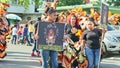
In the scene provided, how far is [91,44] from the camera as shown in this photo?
10.8m

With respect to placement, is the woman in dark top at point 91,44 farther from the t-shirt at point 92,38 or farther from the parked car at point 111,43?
the parked car at point 111,43

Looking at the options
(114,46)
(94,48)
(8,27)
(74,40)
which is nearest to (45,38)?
(94,48)

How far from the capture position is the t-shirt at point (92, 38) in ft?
35.4

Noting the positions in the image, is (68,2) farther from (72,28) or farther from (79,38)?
(72,28)

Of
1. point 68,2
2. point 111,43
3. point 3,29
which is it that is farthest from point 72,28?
point 68,2

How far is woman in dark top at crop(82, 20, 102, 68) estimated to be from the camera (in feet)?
35.3

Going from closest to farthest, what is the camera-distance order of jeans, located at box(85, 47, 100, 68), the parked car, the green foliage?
jeans, located at box(85, 47, 100, 68), the parked car, the green foliage

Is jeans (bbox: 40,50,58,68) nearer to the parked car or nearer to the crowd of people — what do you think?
the crowd of people

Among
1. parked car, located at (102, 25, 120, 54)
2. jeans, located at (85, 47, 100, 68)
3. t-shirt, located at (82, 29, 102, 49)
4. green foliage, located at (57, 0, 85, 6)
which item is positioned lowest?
green foliage, located at (57, 0, 85, 6)

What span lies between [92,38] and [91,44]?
0.16m

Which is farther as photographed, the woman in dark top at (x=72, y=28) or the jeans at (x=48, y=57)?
the woman in dark top at (x=72, y=28)

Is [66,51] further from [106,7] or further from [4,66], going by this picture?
[4,66]

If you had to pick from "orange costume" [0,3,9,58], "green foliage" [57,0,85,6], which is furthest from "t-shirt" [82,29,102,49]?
"green foliage" [57,0,85,6]

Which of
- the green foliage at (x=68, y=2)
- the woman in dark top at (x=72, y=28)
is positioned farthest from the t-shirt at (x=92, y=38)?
the green foliage at (x=68, y=2)
